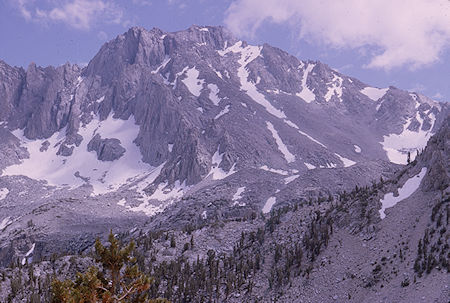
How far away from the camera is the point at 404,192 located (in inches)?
1913

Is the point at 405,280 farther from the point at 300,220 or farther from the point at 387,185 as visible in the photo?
the point at 300,220

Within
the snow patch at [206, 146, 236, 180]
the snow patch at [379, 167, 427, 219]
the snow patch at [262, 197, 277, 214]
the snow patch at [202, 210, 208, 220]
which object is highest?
the snow patch at [206, 146, 236, 180]

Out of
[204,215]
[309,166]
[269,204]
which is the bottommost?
[269,204]

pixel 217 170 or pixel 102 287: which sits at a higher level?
pixel 217 170

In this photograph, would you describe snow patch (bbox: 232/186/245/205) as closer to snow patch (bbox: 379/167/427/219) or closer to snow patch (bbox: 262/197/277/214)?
snow patch (bbox: 262/197/277/214)

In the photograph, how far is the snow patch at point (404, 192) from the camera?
47.7 m

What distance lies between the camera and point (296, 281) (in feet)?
145

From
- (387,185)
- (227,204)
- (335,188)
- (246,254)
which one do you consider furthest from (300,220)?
(335,188)

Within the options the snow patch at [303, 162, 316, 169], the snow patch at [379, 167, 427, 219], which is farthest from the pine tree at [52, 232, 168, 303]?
the snow patch at [303, 162, 316, 169]

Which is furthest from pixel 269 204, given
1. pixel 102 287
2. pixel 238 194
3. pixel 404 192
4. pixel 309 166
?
pixel 102 287

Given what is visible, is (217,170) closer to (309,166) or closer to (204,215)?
(309,166)

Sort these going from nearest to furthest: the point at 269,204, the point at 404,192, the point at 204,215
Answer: the point at 404,192
the point at 204,215
the point at 269,204

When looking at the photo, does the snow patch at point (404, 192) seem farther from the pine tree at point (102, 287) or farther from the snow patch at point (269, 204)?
the snow patch at point (269, 204)

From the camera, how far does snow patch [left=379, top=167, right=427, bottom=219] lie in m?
47.7
